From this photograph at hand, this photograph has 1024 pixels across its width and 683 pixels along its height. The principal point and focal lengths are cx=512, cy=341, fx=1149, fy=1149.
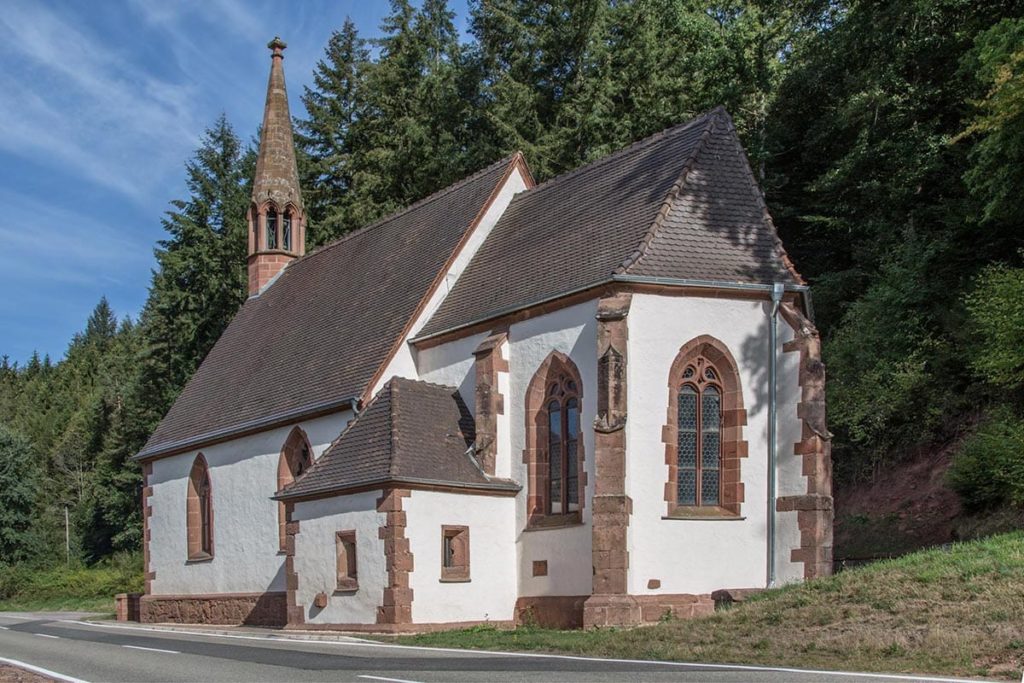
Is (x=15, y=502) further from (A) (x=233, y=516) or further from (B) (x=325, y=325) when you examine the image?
(B) (x=325, y=325)

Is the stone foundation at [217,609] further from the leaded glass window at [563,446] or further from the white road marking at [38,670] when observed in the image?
the white road marking at [38,670]

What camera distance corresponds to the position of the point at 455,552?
68.5ft

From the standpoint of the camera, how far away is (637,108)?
A: 1512 inches

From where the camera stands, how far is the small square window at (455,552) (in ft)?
67.8

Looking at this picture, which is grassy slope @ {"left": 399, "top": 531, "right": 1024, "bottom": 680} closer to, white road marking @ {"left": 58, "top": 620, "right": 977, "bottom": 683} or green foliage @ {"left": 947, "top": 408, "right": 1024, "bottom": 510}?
white road marking @ {"left": 58, "top": 620, "right": 977, "bottom": 683}

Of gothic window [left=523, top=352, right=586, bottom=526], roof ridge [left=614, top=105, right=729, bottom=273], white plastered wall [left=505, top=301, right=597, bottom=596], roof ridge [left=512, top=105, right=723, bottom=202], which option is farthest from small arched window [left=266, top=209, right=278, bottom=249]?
roof ridge [left=614, top=105, right=729, bottom=273]

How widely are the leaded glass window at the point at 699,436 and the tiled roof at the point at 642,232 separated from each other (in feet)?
5.85

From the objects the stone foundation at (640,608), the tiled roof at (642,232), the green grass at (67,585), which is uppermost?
the tiled roof at (642,232)

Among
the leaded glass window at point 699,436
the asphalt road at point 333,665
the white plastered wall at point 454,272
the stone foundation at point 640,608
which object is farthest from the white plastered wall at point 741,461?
the asphalt road at point 333,665

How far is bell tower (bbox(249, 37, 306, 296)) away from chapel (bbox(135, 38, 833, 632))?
11470 mm

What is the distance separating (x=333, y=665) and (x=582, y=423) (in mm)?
8154

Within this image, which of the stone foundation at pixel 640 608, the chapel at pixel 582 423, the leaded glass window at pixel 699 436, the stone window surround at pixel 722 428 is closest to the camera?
the stone foundation at pixel 640 608

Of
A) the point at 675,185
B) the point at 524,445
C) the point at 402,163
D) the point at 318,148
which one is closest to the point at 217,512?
the point at 524,445

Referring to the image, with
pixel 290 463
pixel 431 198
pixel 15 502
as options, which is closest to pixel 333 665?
pixel 290 463
